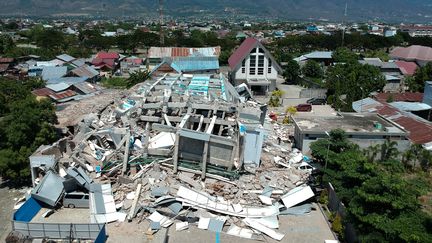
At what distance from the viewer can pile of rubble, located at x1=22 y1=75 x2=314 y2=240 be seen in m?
14.1

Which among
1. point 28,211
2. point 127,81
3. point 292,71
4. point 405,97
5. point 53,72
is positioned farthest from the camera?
point 292,71

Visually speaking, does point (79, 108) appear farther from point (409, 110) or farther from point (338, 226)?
point (409, 110)

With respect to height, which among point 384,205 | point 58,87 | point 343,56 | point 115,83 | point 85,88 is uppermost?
point 384,205

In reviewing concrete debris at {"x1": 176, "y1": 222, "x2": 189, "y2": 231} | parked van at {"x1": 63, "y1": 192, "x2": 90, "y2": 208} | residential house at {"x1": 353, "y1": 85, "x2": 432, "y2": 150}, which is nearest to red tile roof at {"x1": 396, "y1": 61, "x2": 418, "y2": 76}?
residential house at {"x1": 353, "y1": 85, "x2": 432, "y2": 150}

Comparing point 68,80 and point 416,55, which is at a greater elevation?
point 416,55

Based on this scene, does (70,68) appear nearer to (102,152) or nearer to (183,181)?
(102,152)

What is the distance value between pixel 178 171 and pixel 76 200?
14.0 feet

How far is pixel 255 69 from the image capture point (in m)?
Answer: 36.7

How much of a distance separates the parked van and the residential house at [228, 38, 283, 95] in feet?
76.3

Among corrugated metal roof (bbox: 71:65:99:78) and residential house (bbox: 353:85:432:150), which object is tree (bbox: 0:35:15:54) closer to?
corrugated metal roof (bbox: 71:65:99:78)

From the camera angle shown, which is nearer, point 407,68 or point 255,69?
point 255,69

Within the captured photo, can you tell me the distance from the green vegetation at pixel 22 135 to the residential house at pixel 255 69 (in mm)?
20882

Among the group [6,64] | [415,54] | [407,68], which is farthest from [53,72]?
[415,54]

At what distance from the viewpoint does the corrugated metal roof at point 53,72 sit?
39.1 m
